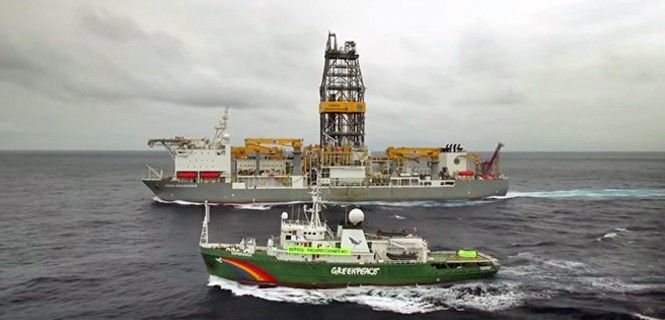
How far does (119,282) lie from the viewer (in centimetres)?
3594

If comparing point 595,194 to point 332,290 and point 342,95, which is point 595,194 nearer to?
point 342,95

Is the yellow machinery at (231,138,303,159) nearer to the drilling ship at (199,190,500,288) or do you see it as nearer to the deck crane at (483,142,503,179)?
the deck crane at (483,142,503,179)

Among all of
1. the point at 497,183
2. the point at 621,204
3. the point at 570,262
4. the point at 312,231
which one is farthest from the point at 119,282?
the point at 621,204

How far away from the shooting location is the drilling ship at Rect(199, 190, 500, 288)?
33.4m

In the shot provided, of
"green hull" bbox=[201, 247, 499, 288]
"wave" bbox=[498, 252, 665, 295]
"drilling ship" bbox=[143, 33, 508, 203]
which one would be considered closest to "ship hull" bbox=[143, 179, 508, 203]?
"drilling ship" bbox=[143, 33, 508, 203]

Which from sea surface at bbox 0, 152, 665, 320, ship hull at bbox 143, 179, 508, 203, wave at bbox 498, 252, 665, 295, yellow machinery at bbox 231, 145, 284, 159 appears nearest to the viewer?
sea surface at bbox 0, 152, 665, 320

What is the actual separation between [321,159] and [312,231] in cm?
4305

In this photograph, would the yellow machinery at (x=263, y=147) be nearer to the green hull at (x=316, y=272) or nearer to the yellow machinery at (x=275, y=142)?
the yellow machinery at (x=275, y=142)

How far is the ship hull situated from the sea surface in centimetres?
248

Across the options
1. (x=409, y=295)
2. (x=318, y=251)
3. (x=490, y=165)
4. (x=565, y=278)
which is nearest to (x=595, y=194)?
(x=490, y=165)

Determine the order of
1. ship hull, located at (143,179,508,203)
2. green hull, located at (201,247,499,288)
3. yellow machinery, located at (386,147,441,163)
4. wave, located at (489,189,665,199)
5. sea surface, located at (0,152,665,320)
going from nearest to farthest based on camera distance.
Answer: sea surface, located at (0,152,665,320), green hull, located at (201,247,499,288), ship hull, located at (143,179,508,203), yellow machinery, located at (386,147,441,163), wave, located at (489,189,665,199)

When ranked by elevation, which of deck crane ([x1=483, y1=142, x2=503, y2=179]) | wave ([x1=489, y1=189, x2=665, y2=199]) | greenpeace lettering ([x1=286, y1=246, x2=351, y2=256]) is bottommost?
wave ([x1=489, y1=189, x2=665, y2=199])

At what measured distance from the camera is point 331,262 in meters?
33.4

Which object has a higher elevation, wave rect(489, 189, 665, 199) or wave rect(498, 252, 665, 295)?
wave rect(489, 189, 665, 199)
